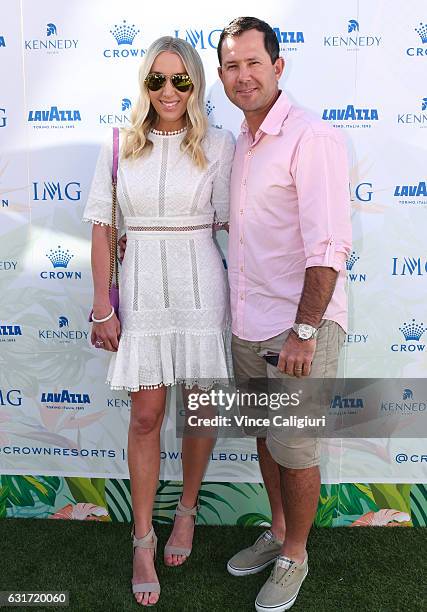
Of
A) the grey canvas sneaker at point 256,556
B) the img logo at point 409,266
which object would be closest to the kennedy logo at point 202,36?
the img logo at point 409,266

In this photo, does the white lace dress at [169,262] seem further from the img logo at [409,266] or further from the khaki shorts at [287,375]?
the img logo at [409,266]

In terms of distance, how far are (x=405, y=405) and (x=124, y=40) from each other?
2.01 meters

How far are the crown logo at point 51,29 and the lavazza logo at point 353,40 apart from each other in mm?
1120

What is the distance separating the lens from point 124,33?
2553 millimetres

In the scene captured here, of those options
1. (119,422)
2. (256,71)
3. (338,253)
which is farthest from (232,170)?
(119,422)

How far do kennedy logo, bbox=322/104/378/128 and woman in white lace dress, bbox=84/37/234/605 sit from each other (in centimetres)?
55

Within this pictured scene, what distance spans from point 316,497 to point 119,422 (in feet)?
3.50

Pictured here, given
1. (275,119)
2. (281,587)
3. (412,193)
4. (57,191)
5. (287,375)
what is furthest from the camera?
(57,191)

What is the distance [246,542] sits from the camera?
277 cm

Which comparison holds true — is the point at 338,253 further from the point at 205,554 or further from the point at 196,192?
the point at 205,554

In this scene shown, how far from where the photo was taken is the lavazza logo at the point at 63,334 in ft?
9.30

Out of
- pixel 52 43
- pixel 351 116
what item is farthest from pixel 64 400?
pixel 351 116

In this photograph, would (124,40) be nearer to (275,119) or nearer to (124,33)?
(124,33)

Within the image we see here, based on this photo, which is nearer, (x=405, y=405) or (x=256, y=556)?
(x=256, y=556)
